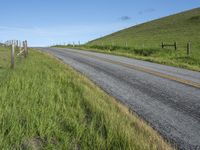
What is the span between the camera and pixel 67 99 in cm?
780

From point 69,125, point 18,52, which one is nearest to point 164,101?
point 69,125

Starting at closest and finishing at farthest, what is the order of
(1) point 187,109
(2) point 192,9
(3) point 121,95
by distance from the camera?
(1) point 187,109
(3) point 121,95
(2) point 192,9

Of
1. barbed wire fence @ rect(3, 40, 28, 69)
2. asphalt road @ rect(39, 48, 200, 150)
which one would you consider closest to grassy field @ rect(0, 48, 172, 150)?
asphalt road @ rect(39, 48, 200, 150)

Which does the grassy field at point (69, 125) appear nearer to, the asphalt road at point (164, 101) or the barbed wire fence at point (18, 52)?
the asphalt road at point (164, 101)

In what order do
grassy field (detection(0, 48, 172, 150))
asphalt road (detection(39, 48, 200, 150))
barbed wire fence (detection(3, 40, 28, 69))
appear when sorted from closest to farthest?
1. grassy field (detection(0, 48, 172, 150))
2. asphalt road (detection(39, 48, 200, 150))
3. barbed wire fence (detection(3, 40, 28, 69))

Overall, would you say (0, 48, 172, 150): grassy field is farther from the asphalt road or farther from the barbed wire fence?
the barbed wire fence

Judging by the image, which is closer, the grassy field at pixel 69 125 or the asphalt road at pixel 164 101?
the grassy field at pixel 69 125

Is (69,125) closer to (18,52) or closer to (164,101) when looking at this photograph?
(164,101)

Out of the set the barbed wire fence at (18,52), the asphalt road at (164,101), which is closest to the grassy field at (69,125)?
the asphalt road at (164,101)

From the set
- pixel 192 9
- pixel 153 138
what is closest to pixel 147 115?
pixel 153 138

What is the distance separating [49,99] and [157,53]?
27.3 meters

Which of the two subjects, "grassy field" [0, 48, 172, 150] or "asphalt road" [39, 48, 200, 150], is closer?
"grassy field" [0, 48, 172, 150]

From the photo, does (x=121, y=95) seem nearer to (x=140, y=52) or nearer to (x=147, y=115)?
(x=147, y=115)

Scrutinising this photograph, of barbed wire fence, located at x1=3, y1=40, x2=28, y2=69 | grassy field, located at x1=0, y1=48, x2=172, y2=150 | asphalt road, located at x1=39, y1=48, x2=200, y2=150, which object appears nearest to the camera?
grassy field, located at x1=0, y1=48, x2=172, y2=150
